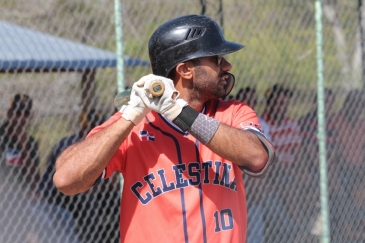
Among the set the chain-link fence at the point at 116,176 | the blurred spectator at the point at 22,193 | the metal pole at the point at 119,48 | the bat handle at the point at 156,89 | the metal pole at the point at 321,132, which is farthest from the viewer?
the metal pole at the point at 321,132

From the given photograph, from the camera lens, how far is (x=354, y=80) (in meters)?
7.97

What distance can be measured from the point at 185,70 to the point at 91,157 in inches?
21.1

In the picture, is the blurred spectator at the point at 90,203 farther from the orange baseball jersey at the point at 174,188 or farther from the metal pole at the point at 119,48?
the orange baseball jersey at the point at 174,188

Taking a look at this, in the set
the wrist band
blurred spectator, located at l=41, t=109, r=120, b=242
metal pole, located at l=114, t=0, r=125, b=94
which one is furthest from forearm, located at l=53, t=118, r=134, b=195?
Answer: blurred spectator, located at l=41, t=109, r=120, b=242

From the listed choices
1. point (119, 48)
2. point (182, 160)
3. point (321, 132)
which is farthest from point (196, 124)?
point (321, 132)

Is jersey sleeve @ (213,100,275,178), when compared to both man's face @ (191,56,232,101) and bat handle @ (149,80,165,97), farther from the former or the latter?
bat handle @ (149,80,165,97)

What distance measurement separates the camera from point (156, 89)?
2186 millimetres

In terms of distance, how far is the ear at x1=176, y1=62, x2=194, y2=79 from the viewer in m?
2.51

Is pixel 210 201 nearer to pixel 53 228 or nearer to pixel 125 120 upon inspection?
pixel 125 120

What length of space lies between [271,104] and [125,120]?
13.2ft

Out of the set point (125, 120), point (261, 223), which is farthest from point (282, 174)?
point (125, 120)

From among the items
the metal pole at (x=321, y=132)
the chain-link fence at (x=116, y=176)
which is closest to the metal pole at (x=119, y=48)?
the chain-link fence at (x=116, y=176)

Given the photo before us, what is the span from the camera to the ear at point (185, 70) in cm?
251

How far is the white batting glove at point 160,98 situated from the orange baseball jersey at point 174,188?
0.29 metres
